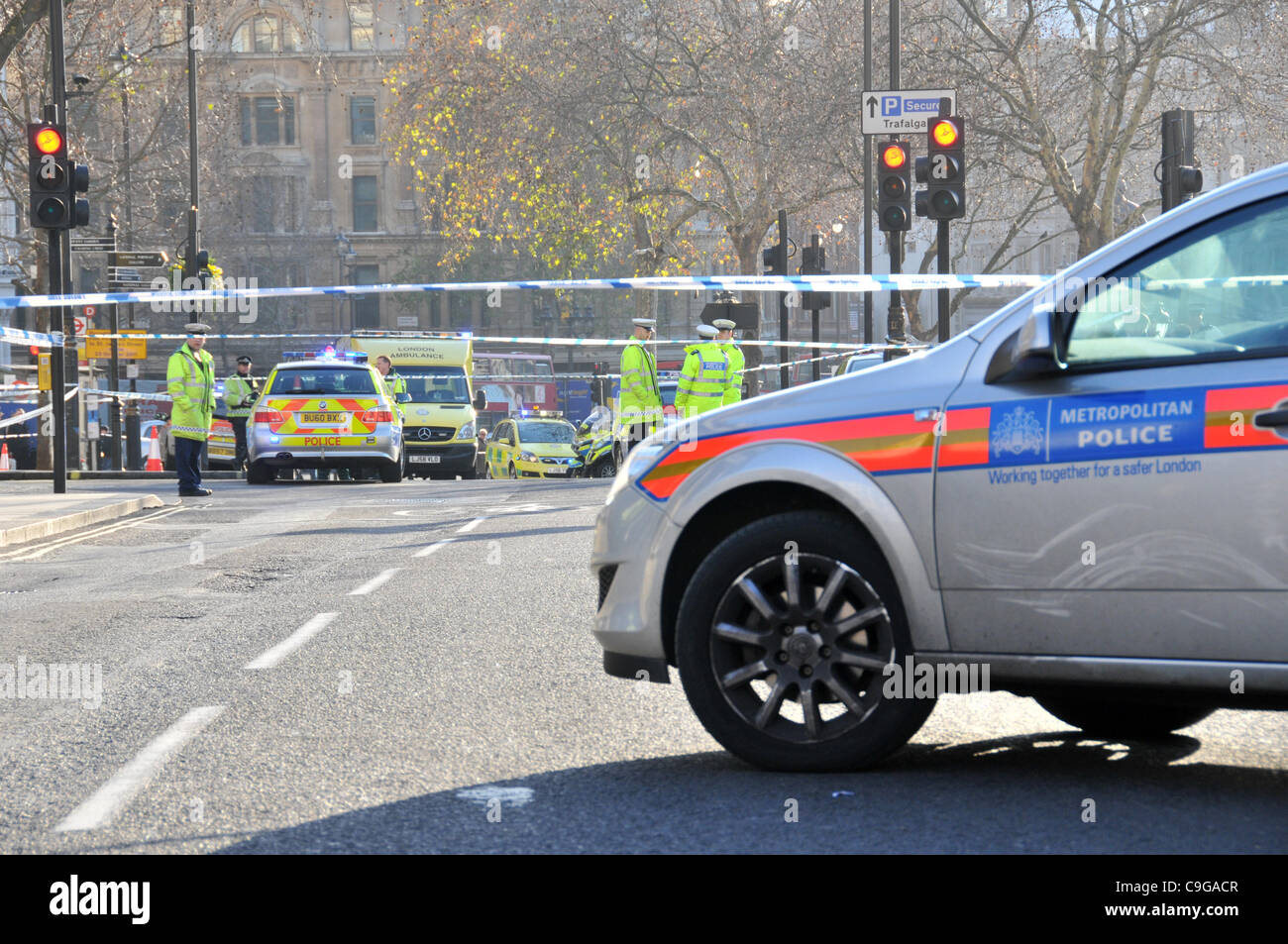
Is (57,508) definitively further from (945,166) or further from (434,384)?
(434,384)

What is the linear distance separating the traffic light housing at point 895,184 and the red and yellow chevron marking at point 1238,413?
49.3 ft

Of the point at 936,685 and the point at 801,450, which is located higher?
the point at 801,450

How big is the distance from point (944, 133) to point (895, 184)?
Answer: 5.71 ft

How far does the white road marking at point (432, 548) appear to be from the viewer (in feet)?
43.2

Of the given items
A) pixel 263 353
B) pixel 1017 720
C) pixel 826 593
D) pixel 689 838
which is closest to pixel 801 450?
pixel 826 593

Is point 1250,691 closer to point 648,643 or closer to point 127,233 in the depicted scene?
point 648,643

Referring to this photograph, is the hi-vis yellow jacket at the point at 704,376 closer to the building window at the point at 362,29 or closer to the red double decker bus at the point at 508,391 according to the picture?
the red double decker bus at the point at 508,391

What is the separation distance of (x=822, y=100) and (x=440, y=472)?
12549 millimetres

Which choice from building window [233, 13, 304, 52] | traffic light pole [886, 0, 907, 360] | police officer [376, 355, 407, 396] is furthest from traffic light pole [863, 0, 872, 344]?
building window [233, 13, 304, 52]

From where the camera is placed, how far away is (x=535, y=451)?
31547 mm

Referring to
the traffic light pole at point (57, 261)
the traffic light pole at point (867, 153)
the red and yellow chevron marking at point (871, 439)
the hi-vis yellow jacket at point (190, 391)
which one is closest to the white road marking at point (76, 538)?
the hi-vis yellow jacket at point (190, 391)

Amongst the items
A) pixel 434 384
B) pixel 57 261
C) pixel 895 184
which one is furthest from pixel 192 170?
pixel 895 184

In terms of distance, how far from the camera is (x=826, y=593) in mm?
5203

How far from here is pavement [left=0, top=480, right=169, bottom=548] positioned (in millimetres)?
15250
